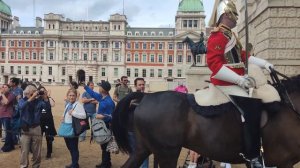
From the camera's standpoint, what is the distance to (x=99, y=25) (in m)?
90.6

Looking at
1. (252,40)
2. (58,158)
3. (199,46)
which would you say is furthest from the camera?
(199,46)

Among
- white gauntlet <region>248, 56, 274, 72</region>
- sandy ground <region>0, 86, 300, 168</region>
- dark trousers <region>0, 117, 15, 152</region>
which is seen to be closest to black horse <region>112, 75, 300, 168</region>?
Answer: white gauntlet <region>248, 56, 274, 72</region>

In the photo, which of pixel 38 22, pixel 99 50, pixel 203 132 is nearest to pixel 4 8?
pixel 38 22

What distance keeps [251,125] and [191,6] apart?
293 feet

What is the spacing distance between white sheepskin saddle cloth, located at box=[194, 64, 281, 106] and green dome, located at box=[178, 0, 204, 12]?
88.1 meters

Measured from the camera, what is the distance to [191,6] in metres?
90.2

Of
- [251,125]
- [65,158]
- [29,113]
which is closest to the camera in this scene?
[251,125]

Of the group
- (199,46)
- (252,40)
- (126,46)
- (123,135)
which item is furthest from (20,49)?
(123,135)

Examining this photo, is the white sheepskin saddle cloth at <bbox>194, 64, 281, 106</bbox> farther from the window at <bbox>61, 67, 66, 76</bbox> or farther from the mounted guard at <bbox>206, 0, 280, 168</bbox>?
the window at <bbox>61, 67, 66, 76</bbox>

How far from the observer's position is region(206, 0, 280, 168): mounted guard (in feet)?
12.3

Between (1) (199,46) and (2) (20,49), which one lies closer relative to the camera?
(1) (199,46)

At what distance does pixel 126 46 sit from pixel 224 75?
8648 centimetres

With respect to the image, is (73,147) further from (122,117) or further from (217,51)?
(217,51)

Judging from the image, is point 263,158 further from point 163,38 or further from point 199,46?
point 163,38
